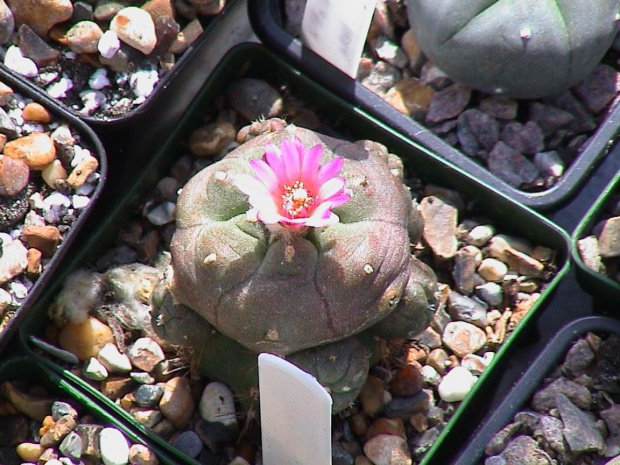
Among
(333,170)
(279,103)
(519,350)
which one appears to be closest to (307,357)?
(333,170)

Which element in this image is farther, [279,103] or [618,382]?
[279,103]

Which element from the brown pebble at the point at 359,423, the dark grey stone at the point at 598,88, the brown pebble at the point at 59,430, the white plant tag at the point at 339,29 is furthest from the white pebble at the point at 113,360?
the dark grey stone at the point at 598,88

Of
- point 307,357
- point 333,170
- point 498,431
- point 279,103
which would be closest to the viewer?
point 333,170

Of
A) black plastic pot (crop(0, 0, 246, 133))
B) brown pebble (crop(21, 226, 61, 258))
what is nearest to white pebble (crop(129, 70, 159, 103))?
black plastic pot (crop(0, 0, 246, 133))

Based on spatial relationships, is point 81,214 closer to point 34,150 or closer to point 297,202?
point 34,150

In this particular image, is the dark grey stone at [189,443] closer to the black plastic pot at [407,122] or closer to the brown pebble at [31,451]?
the brown pebble at [31,451]

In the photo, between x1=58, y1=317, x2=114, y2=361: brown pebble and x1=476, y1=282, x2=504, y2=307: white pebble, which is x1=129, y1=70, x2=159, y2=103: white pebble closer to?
x1=58, y1=317, x2=114, y2=361: brown pebble

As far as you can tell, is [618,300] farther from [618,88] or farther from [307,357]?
[307,357]

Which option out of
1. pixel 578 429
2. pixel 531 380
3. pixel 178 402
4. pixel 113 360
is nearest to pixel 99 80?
pixel 113 360
